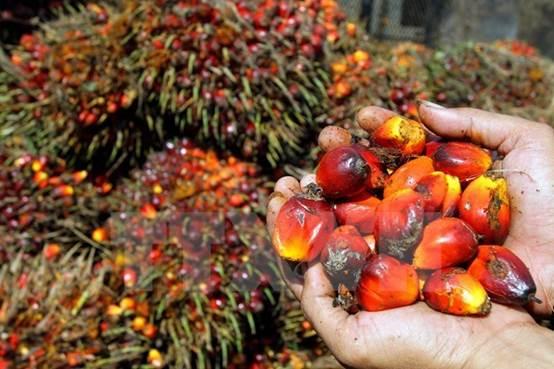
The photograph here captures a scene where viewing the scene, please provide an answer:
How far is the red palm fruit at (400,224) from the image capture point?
1.26 m

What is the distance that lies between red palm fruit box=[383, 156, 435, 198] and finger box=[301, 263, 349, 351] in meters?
0.25

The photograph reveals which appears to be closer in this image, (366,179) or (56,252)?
(366,179)

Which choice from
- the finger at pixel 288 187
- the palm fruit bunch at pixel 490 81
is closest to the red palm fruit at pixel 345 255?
the finger at pixel 288 187

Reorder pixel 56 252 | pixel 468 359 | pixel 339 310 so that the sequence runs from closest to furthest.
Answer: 1. pixel 468 359
2. pixel 339 310
3. pixel 56 252

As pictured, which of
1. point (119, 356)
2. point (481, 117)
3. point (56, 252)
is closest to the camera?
point (481, 117)

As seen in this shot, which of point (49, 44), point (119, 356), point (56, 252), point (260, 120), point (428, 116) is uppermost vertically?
point (428, 116)

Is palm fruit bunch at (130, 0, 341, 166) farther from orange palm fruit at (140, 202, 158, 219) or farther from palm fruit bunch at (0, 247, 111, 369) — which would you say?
palm fruit bunch at (0, 247, 111, 369)

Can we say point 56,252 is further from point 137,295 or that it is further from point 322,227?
point 322,227

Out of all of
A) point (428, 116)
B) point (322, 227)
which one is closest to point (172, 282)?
point (322, 227)

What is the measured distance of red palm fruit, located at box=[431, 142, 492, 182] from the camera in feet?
4.55

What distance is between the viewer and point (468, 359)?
3.99 ft

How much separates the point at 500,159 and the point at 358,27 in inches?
54.5

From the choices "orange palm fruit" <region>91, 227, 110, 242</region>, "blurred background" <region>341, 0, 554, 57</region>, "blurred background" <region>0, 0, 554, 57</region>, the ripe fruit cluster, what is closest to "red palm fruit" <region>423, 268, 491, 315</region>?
the ripe fruit cluster

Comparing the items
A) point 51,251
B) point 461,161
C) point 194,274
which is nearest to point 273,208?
point 461,161
